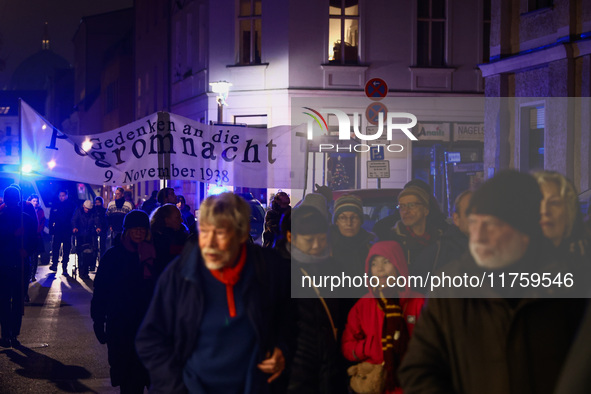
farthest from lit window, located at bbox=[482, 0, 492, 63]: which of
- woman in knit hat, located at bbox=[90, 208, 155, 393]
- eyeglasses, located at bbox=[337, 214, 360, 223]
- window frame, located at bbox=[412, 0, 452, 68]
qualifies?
eyeglasses, located at bbox=[337, 214, 360, 223]

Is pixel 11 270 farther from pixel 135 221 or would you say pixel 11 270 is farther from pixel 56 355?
pixel 135 221

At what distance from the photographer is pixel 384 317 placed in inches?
194

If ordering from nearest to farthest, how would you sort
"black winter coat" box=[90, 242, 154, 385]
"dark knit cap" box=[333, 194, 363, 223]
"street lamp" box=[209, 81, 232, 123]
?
"dark knit cap" box=[333, 194, 363, 223]
"black winter coat" box=[90, 242, 154, 385]
"street lamp" box=[209, 81, 232, 123]

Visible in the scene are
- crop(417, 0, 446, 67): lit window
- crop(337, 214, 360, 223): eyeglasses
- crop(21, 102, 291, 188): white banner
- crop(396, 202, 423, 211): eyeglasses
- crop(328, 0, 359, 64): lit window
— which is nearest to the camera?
crop(337, 214, 360, 223): eyeglasses

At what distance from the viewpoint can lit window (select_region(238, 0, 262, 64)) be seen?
26891 millimetres

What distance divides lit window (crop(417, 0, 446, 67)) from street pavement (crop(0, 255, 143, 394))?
49.4 ft

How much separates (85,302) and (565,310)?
12.6 m

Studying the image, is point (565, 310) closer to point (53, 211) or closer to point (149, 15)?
point (53, 211)

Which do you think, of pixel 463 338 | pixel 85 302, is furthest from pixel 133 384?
pixel 85 302

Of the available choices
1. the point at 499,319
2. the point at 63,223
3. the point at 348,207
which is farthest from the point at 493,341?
the point at 63,223

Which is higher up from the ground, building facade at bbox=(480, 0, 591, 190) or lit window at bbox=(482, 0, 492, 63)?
lit window at bbox=(482, 0, 492, 63)

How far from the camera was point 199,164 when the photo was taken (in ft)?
41.5

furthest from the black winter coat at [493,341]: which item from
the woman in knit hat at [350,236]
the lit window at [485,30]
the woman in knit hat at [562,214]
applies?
the lit window at [485,30]

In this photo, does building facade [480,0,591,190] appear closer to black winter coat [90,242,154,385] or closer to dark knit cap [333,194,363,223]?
dark knit cap [333,194,363,223]
